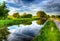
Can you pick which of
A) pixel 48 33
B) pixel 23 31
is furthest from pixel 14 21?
pixel 48 33

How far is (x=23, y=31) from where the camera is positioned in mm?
1512

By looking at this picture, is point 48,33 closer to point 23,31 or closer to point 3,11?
point 23,31

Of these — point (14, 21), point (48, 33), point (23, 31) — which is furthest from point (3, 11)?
point (48, 33)

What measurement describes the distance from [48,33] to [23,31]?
0.76 ft

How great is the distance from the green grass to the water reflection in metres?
0.05

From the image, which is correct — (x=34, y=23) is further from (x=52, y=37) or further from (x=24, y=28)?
(x=52, y=37)

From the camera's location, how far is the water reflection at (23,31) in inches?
58.8

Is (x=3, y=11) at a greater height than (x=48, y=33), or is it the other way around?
(x=3, y=11)

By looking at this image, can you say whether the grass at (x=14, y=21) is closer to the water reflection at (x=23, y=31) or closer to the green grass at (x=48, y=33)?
the water reflection at (x=23, y=31)

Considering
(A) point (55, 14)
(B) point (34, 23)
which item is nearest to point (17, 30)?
(B) point (34, 23)

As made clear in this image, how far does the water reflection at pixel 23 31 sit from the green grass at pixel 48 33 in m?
0.05

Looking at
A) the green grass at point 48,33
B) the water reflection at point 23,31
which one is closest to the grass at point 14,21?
the water reflection at point 23,31

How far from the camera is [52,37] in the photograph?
4.93 ft

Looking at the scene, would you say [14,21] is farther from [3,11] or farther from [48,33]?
[48,33]
